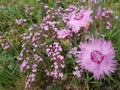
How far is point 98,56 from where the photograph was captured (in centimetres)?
139

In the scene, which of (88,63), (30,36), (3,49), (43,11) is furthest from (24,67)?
(88,63)

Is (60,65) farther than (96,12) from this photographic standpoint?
Yes

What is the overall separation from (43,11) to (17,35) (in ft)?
1.23

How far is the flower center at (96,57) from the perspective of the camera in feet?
4.57

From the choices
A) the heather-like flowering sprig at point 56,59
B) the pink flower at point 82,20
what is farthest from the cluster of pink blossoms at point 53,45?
the pink flower at point 82,20

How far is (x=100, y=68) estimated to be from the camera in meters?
1.40

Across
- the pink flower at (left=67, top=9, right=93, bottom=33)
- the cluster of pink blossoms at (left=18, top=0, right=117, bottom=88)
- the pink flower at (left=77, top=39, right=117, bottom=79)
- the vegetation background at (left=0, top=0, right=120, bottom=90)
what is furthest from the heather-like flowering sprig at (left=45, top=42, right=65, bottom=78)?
the pink flower at (left=77, top=39, right=117, bottom=79)

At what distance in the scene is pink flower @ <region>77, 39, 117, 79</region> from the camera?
137 cm

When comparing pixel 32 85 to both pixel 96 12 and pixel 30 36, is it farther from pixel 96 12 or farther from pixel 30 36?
pixel 96 12

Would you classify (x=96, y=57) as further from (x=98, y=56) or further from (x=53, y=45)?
(x=53, y=45)

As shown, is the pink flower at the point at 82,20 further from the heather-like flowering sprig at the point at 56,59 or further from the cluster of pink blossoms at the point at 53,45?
the heather-like flowering sprig at the point at 56,59

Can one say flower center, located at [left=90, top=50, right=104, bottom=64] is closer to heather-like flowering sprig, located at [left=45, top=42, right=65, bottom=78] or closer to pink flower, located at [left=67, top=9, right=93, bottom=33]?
pink flower, located at [left=67, top=9, right=93, bottom=33]

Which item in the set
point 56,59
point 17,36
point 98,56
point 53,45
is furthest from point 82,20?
point 17,36

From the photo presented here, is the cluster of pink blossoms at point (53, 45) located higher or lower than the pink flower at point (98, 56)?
higher
